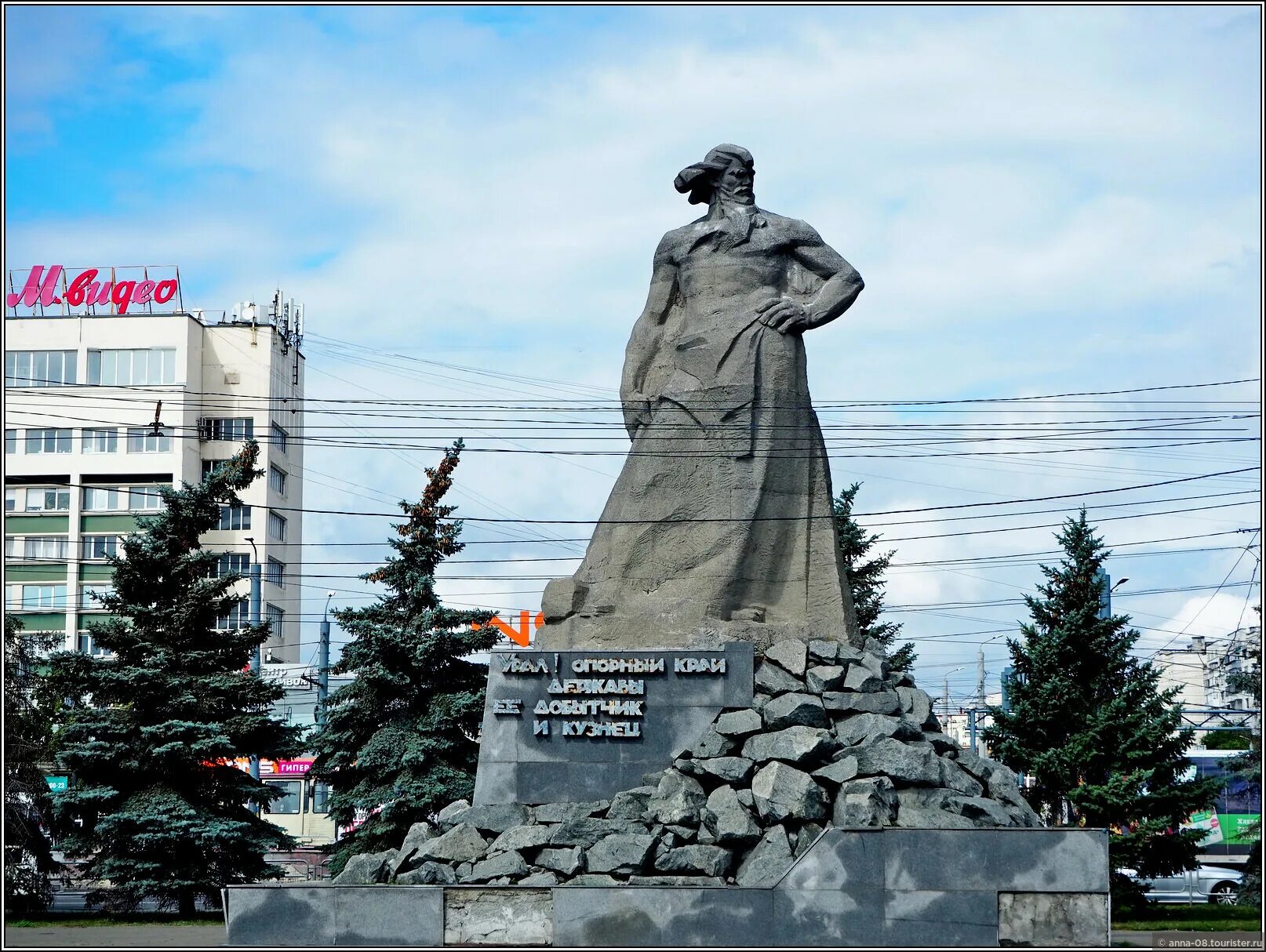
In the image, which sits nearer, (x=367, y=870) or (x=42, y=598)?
(x=367, y=870)

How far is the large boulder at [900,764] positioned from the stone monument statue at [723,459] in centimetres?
199

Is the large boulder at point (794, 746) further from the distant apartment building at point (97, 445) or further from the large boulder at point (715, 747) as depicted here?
the distant apartment building at point (97, 445)

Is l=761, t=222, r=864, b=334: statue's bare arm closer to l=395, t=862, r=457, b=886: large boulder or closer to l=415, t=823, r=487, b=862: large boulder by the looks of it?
l=415, t=823, r=487, b=862: large boulder

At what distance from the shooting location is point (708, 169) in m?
16.7

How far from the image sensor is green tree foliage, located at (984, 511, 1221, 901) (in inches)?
764

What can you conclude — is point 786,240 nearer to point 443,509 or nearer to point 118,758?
point 443,509

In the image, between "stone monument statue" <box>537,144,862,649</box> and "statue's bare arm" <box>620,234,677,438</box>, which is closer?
"stone monument statue" <box>537,144,862,649</box>

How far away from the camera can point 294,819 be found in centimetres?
4397

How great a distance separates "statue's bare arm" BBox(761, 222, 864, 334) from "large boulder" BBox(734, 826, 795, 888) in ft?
17.9

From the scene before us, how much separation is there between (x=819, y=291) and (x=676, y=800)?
5.72m

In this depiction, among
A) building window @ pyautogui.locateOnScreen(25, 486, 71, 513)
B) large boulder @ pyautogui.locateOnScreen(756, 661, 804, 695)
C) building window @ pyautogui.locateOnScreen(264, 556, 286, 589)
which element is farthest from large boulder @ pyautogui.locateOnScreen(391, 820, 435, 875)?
building window @ pyautogui.locateOnScreen(25, 486, 71, 513)

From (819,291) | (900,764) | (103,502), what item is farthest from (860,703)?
(103,502)

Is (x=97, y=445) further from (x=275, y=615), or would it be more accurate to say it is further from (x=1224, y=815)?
(x=1224, y=815)

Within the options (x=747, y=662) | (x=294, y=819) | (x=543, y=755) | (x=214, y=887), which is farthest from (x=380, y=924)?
(x=294, y=819)
